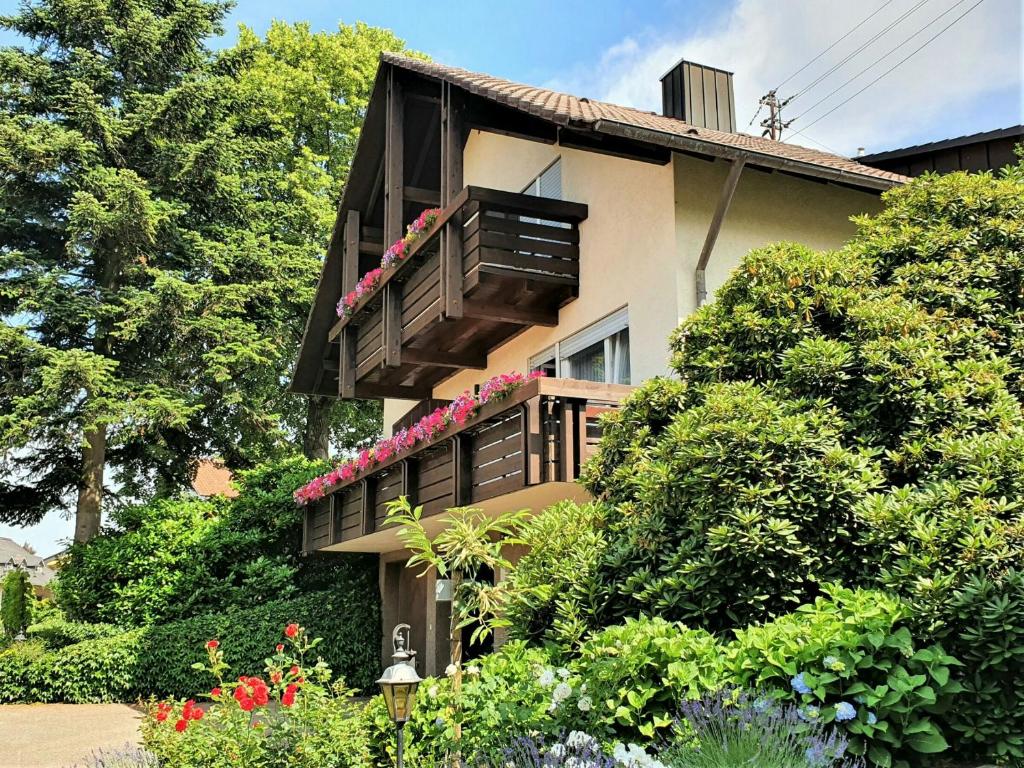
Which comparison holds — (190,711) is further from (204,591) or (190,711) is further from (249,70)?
(249,70)

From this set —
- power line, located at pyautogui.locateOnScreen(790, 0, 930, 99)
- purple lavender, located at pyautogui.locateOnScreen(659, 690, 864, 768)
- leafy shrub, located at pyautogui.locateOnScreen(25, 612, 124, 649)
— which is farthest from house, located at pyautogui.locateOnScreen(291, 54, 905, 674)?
power line, located at pyautogui.locateOnScreen(790, 0, 930, 99)

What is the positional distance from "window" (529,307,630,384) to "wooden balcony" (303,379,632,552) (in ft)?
6.72

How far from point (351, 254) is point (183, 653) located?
832cm

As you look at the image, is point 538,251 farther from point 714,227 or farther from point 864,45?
point 864,45

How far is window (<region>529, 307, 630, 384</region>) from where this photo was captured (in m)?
11.9

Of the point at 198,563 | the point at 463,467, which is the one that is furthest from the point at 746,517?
the point at 198,563

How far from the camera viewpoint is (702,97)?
15398 millimetres

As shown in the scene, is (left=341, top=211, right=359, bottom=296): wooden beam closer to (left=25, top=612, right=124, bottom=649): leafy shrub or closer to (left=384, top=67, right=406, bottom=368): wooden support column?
(left=384, top=67, right=406, bottom=368): wooden support column

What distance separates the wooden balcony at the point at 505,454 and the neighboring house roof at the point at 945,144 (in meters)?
7.02

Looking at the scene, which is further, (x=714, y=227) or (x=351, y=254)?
(x=351, y=254)

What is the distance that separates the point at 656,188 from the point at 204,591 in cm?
1363

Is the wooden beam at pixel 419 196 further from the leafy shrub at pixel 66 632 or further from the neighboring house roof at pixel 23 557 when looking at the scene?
the neighboring house roof at pixel 23 557

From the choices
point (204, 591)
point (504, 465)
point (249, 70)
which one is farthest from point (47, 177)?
point (504, 465)

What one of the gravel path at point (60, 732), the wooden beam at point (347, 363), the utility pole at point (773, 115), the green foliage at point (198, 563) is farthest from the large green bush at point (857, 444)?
the utility pole at point (773, 115)
